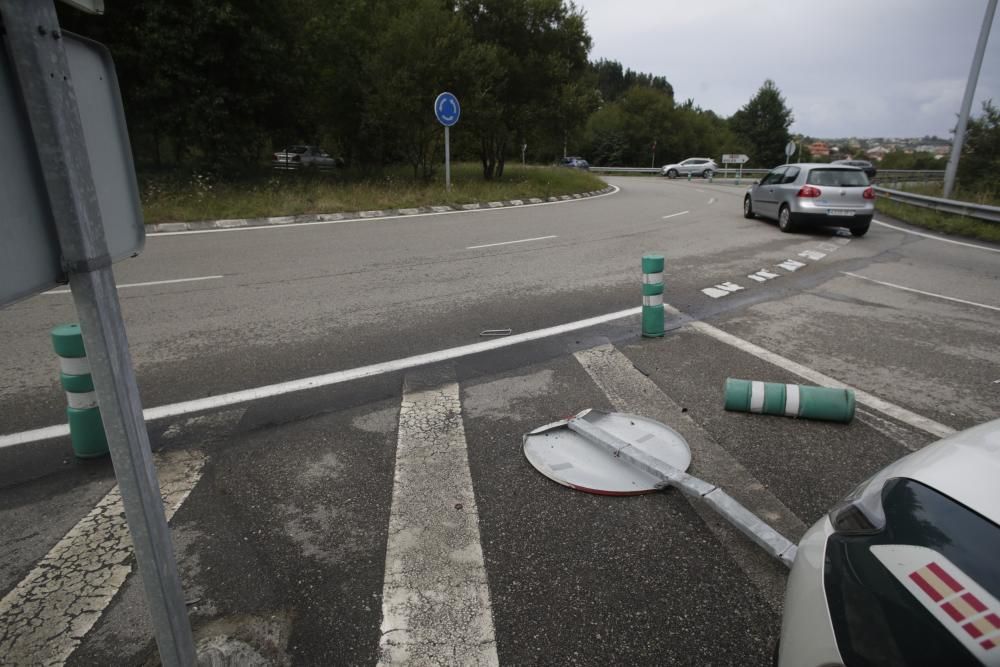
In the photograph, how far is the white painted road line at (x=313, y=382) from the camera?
12.4ft

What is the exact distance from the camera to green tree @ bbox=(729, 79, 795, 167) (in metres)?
71.2

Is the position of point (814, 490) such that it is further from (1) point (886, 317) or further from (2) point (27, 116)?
(1) point (886, 317)

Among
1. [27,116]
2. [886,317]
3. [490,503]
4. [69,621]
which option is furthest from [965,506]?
[886,317]

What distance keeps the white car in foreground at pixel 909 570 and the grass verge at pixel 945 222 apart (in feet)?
49.8

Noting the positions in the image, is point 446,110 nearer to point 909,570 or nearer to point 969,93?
point 969,93

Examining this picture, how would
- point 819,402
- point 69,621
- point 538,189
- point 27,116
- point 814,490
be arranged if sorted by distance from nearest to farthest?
1. point 27,116
2. point 69,621
3. point 814,490
4. point 819,402
5. point 538,189

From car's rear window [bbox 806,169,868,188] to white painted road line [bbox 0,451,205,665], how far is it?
13627mm

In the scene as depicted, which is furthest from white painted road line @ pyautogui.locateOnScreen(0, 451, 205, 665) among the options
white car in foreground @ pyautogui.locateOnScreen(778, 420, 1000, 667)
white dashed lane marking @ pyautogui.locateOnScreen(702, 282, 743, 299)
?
white dashed lane marking @ pyautogui.locateOnScreen(702, 282, 743, 299)

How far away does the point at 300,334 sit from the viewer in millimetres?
5652

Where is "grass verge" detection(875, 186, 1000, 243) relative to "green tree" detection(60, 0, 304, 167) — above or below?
below

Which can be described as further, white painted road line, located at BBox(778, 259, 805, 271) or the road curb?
the road curb

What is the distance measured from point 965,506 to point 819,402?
266 cm

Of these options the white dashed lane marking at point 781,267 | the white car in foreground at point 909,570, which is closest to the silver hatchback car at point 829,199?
the white dashed lane marking at point 781,267

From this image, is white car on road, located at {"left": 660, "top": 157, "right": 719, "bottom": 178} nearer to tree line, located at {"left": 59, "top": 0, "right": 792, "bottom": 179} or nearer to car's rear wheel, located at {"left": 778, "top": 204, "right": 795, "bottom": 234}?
tree line, located at {"left": 59, "top": 0, "right": 792, "bottom": 179}
